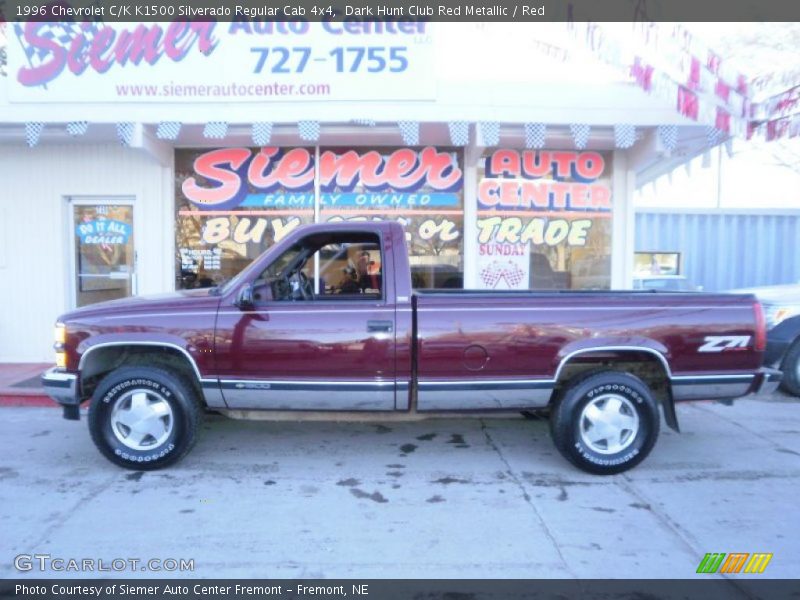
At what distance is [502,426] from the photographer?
6172mm

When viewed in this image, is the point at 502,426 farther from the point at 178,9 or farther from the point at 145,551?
the point at 178,9

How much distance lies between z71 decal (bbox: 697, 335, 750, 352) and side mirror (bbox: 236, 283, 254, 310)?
3.36m

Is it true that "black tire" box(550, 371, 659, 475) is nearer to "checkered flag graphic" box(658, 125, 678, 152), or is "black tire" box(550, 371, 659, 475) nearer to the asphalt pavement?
the asphalt pavement

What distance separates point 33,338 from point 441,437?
649cm

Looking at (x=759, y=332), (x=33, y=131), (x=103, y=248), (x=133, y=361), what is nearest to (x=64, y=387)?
(x=133, y=361)

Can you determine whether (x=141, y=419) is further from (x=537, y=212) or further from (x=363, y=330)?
(x=537, y=212)

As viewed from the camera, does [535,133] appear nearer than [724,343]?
No

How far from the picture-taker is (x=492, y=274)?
9.10m

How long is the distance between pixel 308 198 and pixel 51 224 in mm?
3641

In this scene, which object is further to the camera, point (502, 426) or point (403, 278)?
point (502, 426)

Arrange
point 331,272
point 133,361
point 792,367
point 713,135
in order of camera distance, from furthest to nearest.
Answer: point 713,135 → point 792,367 → point 331,272 → point 133,361

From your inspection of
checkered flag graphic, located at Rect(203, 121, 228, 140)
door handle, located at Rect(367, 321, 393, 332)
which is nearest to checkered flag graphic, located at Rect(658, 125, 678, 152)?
door handle, located at Rect(367, 321, 393, 332)

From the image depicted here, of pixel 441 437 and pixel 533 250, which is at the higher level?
pixel 533 250

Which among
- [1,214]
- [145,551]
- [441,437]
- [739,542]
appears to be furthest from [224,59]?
[739,542]
